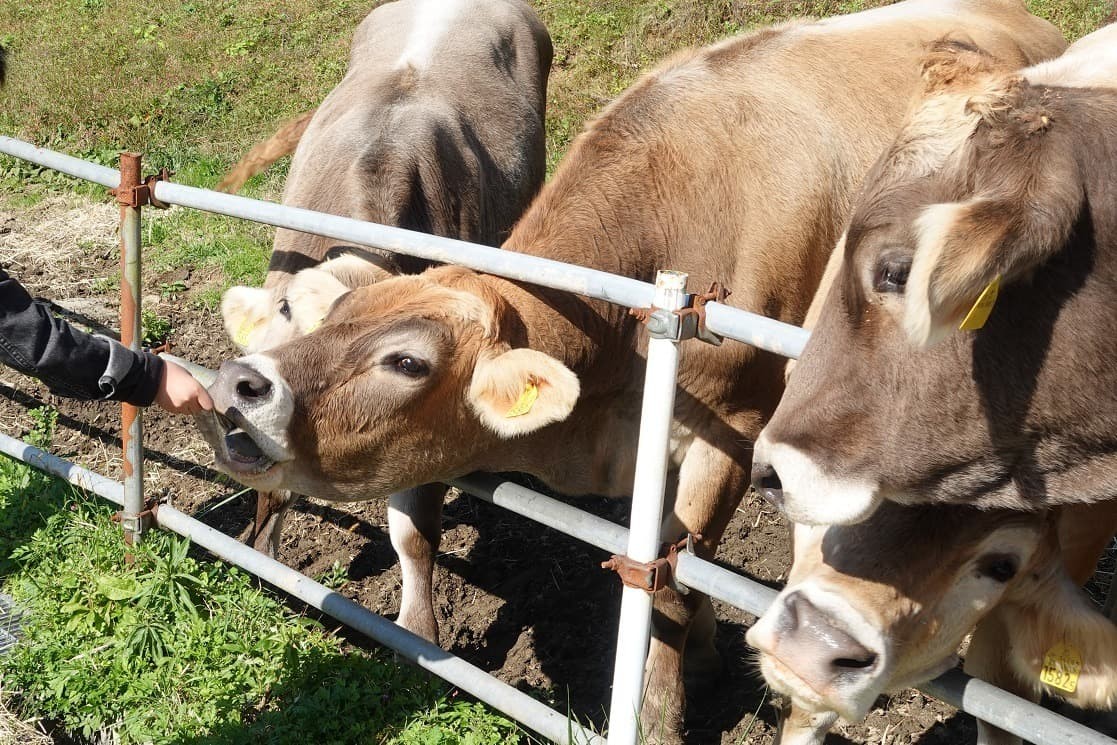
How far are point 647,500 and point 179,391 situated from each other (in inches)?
54.1

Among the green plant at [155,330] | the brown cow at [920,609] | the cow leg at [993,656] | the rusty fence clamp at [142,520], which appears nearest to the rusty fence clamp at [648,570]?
the brown cow at [920,609]

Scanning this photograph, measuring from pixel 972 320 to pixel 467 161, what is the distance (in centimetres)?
340

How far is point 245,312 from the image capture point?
3910mm

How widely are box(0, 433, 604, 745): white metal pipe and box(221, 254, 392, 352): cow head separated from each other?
27.4 inches

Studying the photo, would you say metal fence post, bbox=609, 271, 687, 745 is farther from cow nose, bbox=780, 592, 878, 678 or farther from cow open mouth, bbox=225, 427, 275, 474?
cow open mouth, bbox=225, 427, 275, 474

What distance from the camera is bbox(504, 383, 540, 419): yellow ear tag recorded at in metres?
3.02

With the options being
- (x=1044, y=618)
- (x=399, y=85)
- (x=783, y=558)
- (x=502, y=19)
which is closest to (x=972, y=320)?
(x=1044, y=618)

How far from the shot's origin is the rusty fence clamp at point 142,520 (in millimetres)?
3846

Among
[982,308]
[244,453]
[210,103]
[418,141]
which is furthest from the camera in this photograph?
[210,103]

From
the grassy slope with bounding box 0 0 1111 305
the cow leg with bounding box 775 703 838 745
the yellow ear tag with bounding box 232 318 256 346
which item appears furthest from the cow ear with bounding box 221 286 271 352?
the grassy slope with bounding box 0 0 1111 305

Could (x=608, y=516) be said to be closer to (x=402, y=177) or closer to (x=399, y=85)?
(x=402, y=177)

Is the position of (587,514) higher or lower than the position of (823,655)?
lower

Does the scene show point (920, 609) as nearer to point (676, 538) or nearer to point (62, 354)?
point (676, 538)

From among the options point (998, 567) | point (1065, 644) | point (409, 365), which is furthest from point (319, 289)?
point (1065, 644)
